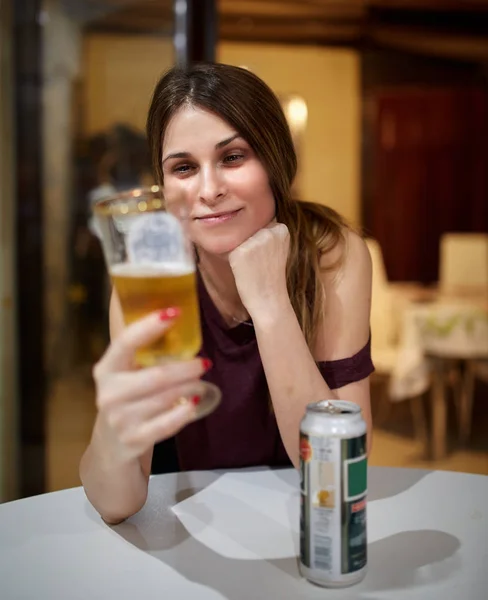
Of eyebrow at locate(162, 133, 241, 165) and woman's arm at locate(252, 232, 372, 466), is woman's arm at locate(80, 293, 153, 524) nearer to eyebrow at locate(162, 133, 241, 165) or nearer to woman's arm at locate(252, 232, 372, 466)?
woman's arm at locate(252, 232, 372, 466)

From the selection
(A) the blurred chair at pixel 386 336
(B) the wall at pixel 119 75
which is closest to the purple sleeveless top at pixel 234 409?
(B) the wall at pixel 119 75

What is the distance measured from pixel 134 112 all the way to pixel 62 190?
556mm

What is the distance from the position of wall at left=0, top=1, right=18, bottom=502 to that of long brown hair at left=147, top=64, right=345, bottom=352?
5.46 feet

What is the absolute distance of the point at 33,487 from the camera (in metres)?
2.99

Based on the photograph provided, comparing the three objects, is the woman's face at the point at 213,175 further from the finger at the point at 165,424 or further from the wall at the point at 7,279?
the wall at the point at 7,279

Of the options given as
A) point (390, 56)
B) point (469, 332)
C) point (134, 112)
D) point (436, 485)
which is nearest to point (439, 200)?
point (390, 56)

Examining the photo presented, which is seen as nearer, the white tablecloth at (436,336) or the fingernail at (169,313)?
the fingernail at (169,313)

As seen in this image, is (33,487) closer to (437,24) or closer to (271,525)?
(271,525)

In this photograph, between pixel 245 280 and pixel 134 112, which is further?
pixel 134 112

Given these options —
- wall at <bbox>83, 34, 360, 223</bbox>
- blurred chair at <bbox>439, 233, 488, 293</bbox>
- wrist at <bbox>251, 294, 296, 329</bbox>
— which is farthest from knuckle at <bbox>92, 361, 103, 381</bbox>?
wall at <bbox>83, 34, 360, 223</bbox>

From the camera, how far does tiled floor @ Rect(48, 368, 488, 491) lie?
313 centimetres

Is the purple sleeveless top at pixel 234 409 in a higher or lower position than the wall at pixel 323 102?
lower

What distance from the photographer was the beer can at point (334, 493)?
835mm

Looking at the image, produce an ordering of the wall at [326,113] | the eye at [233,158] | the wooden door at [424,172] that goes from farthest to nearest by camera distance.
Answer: the wall at [326,113]
the wooden door at [424,172]
the eye at [233,158]
